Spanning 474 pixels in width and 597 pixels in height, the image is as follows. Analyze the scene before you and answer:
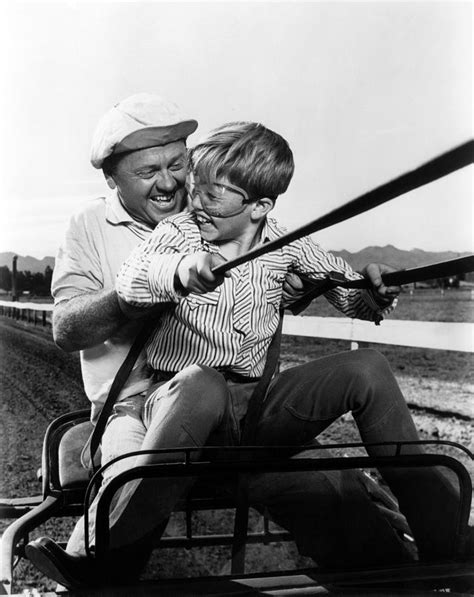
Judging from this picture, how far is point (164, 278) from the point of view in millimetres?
1219

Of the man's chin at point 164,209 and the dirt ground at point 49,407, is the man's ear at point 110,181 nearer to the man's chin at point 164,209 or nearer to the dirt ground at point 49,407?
the man's chin at point 164,209

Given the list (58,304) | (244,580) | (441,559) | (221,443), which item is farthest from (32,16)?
(441,559)

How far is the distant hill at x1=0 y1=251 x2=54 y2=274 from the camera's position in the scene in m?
1.64

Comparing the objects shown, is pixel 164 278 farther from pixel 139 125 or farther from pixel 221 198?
pixel 139 125

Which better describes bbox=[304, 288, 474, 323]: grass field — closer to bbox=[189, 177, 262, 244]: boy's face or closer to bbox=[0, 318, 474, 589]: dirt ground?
bbox=[0, 318, 474, 589]: dirt ground

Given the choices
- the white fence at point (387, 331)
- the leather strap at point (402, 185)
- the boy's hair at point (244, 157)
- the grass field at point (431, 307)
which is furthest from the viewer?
the grass field at point (431, 307)

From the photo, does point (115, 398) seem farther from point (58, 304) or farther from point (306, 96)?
point (306, 96)

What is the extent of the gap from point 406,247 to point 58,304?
902 millimetres

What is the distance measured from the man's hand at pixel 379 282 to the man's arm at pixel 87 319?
1.42 ft

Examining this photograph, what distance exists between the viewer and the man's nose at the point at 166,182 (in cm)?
151

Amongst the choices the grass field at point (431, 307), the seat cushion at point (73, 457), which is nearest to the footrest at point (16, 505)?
the seat cushion at point (73, 457)

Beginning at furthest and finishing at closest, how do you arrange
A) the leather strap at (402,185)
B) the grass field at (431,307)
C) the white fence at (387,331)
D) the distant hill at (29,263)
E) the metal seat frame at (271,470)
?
1. the grass field at (431,307)
2. the white fence at (387,331)
3. the distant hill at (29,263)
4. the metal seat frame at (271,470)
5. the leather strap at (402,185)

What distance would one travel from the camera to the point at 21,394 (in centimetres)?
380

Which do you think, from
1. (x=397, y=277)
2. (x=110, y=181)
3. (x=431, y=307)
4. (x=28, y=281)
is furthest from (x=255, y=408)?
(x=431, y=307)
